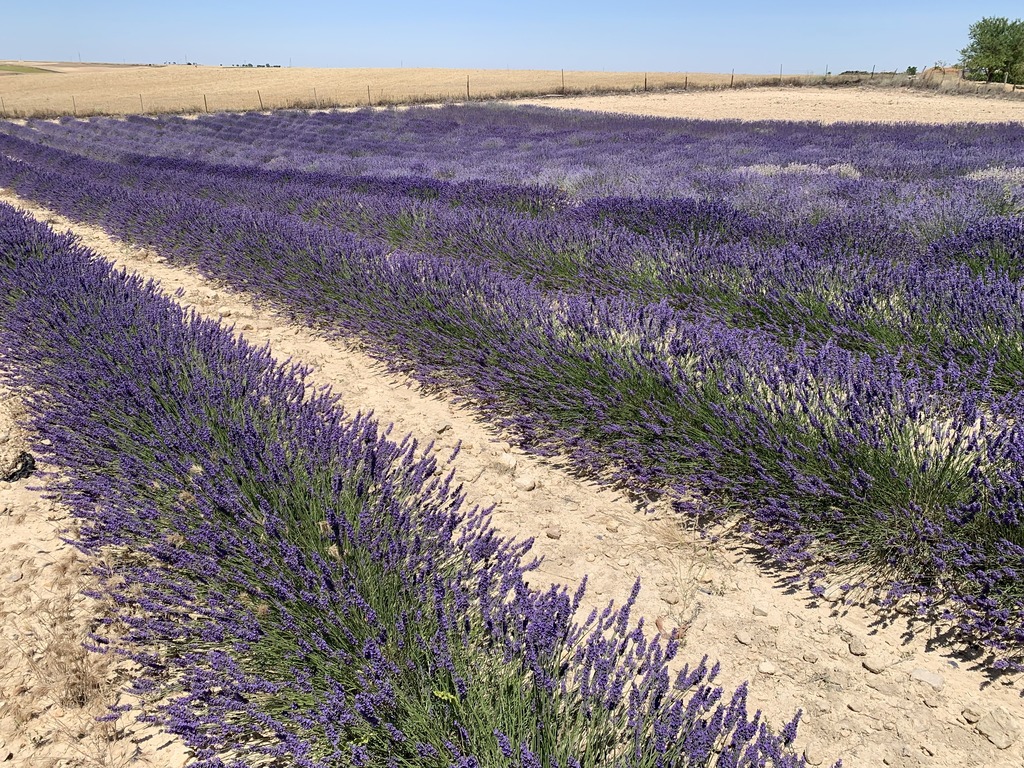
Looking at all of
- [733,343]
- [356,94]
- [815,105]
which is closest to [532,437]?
[733,343]

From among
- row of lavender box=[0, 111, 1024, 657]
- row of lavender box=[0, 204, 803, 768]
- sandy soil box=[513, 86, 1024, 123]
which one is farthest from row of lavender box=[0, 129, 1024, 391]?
sandy soil box=[513, 86, 1024, 123]

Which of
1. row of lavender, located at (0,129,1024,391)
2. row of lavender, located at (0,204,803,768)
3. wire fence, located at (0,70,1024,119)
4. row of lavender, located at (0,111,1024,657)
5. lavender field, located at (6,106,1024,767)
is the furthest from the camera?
wire fence, located at (0,70,1024,119)

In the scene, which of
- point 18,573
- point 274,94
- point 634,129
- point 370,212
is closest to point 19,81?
point 274,94

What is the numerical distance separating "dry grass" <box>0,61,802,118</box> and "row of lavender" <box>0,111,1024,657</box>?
2981 cm

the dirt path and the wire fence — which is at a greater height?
the wire fence

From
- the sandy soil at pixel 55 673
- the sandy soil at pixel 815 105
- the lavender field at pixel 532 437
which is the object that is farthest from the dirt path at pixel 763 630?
the sandy soil at pixel 815 105

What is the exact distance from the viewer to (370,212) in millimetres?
7102

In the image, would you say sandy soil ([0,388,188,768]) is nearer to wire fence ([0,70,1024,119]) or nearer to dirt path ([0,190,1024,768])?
dirt path ([0,190,1024,768])

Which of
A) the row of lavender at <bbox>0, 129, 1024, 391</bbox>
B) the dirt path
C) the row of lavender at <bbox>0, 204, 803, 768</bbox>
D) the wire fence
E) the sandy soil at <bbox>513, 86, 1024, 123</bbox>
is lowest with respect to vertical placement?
the dirt path

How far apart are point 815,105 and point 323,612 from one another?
32.3 m

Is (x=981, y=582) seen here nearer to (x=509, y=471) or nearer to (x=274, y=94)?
(x=509, y=471)

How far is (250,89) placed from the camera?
4444cm

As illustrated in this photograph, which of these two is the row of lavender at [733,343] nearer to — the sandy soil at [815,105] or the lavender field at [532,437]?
the lavender field at [532,437]

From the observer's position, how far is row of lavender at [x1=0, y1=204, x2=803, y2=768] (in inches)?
53.1
